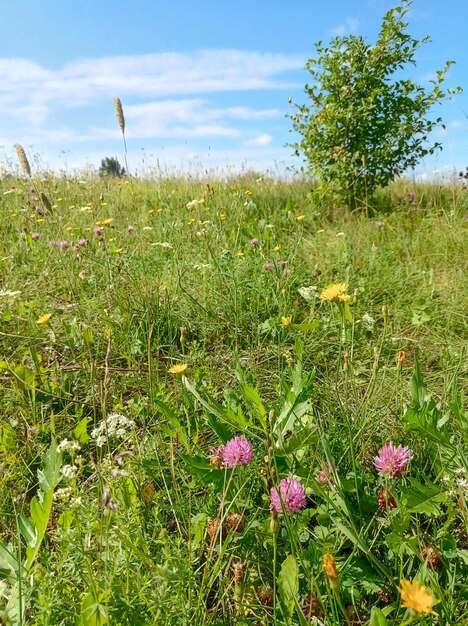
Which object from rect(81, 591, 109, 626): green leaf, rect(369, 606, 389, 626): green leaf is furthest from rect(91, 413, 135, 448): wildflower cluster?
rect(369, 606, 389, 626): green leaf

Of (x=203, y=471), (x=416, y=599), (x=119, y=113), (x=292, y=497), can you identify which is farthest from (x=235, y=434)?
(x=119, y=113)

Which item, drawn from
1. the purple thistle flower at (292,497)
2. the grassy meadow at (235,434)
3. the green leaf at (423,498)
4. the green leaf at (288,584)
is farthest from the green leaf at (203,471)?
the green leaf at (423,498)

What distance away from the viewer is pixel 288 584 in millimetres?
893

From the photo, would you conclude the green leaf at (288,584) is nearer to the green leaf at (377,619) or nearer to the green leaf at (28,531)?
the green leaf at (377,619)

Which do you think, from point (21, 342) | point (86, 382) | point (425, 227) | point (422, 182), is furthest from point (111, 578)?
point (422, 182)

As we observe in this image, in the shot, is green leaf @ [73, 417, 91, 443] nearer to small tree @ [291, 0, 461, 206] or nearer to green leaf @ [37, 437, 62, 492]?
green leaf @ [37, 437, 62, 492]

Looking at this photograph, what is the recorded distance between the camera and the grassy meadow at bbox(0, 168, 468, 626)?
0.93m

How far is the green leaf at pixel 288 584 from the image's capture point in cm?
88

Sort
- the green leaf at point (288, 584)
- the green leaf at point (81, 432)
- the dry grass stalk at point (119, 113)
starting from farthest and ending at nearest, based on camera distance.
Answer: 1. the dry grass stalk at point (119, 113)
2. the green leaf at point (81, 432)
3. the green leaf at point (288, 584)

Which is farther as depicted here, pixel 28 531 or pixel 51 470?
pixel 51 470

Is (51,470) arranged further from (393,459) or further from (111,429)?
(393,459)

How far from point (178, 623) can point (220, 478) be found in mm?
318

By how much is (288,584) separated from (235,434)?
555 mm

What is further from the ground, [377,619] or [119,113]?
[119,113]
